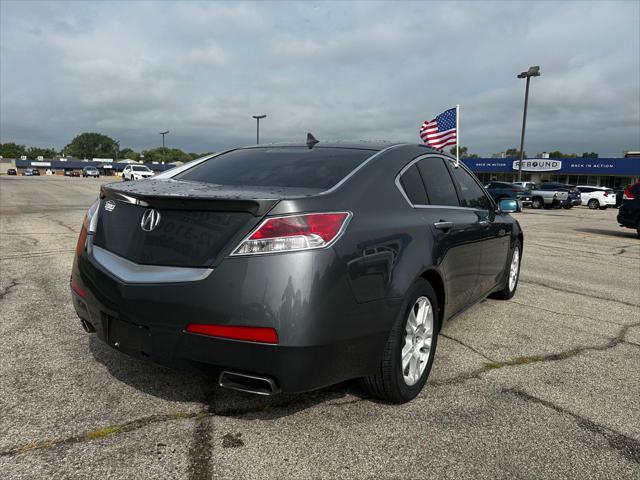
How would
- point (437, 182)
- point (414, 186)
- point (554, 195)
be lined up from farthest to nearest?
1. point (554, 195)
2. point (437, 182)
3. point (414, 186)

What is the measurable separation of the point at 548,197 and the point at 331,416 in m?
30.2

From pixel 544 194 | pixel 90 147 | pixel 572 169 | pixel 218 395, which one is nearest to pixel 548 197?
pixel 544 194

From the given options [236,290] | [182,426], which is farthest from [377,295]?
[182,426]

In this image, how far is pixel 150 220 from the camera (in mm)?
2510

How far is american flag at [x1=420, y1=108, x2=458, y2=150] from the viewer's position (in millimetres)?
13406

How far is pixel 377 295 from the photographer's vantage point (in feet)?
8.28

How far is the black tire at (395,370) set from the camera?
2666 mm

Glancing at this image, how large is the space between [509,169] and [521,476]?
5895cm

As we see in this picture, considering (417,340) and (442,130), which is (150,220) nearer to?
(417,340)

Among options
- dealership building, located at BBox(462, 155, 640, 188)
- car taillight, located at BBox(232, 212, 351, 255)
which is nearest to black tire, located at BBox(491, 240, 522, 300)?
car taillight, located at BBox(232, 212, 351, 255)

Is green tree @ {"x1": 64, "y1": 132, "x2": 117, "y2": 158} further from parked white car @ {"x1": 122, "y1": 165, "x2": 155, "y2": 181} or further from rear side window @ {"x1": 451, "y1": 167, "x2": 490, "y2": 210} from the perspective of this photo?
rear side window @ {"x1": 451, "y1": 167, "x2": 490, "y2": 210}

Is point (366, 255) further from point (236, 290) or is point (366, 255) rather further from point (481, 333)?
point (481, 333)

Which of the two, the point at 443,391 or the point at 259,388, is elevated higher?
the point at 259,388

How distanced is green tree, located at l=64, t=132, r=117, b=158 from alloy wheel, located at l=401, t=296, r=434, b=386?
178 metres
